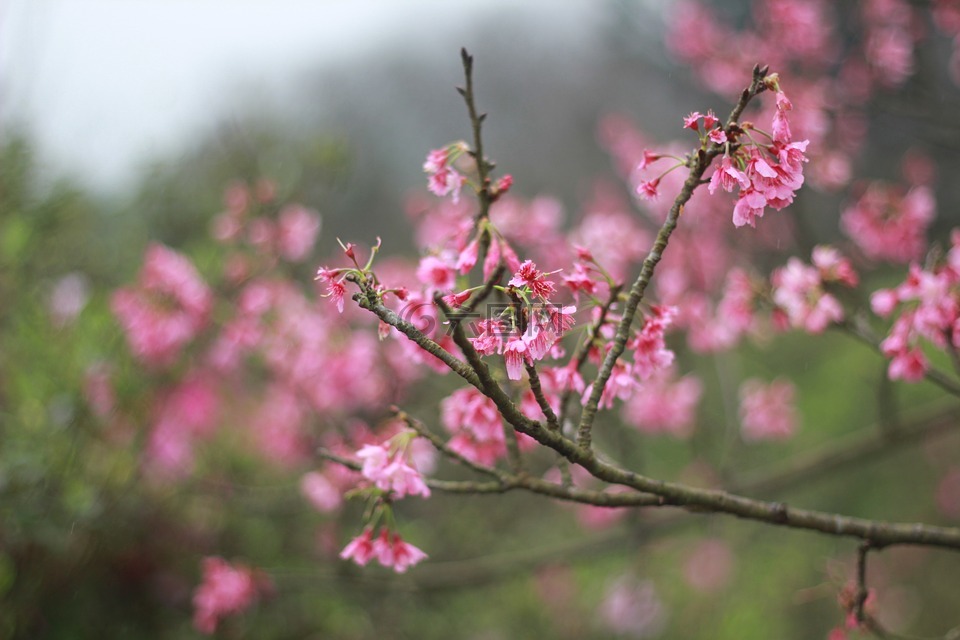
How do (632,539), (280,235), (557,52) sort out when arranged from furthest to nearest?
1. (557,52)
2. (280,235)
3. (632,539)

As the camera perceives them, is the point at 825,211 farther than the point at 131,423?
Yes

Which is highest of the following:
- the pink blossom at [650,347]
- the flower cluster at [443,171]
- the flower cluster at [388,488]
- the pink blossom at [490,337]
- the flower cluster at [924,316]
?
the flower cluster at [924,316]

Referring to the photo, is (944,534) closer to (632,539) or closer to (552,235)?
(632,539)

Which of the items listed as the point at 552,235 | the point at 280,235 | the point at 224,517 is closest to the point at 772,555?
the point at 552,235

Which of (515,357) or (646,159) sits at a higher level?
(646,159)

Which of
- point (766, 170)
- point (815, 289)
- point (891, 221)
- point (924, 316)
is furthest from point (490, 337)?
point (891, 221)

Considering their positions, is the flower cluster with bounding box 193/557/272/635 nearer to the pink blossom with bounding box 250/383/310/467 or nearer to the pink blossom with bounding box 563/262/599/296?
the pink blossom with bounding box 250/383/310/467

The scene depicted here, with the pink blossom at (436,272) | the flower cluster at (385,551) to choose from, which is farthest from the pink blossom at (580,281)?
the flower cluster at (385,551)

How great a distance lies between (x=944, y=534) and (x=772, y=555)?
14.9 ft

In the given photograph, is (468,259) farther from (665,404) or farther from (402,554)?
(665,404)

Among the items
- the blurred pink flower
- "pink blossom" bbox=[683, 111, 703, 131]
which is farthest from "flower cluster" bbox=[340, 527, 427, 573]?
the blurred pink flower

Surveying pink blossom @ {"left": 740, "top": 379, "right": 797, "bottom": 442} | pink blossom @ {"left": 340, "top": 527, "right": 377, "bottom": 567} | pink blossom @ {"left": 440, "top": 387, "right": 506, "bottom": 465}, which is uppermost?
pink blossom @ {"left": 740, "top": 379, "right": 797, "bottom": 442}

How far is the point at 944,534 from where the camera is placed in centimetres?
137

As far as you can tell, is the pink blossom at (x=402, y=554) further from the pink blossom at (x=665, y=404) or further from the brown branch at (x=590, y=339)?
the pink blossom at (x=665, y=404)
